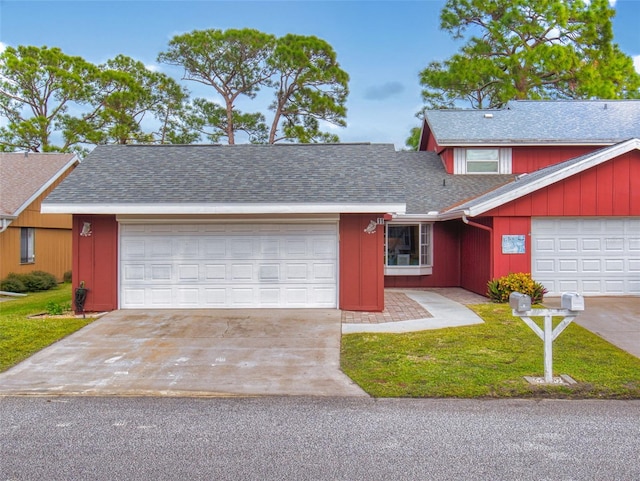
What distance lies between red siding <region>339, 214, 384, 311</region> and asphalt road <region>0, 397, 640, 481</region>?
534 centimetres

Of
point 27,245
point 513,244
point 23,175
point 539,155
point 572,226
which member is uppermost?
point 539,155

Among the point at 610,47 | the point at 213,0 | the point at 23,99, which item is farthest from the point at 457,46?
the point at 23,99

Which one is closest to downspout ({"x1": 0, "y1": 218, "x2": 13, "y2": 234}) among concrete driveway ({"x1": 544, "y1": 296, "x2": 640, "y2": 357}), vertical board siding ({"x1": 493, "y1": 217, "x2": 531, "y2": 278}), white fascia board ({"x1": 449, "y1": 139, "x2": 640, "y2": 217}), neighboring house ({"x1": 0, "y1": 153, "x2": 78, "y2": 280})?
neighboring house ({"x1": 0, "y1": 153, "x2": 78, "y2": 280})

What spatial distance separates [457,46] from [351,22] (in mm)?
15338

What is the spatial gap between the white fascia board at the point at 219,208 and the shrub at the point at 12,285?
7.32 m

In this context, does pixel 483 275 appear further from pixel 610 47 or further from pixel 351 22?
pixel 610 47

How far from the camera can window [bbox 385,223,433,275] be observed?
14.9 metres

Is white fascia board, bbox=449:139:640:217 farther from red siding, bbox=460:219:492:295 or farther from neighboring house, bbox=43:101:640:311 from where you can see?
red siding, bbox=460:219:492:295

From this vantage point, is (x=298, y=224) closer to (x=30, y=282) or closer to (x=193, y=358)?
(x=193, y=358)

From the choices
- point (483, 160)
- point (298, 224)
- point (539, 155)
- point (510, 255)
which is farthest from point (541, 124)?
point (298, 224)

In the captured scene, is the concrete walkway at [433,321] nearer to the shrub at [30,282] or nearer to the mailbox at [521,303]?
the mailbox at [521,303]

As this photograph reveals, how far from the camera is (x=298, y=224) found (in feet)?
35.9

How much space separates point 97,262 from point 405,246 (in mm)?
8679

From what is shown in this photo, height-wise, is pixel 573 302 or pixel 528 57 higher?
pixel 528 57
